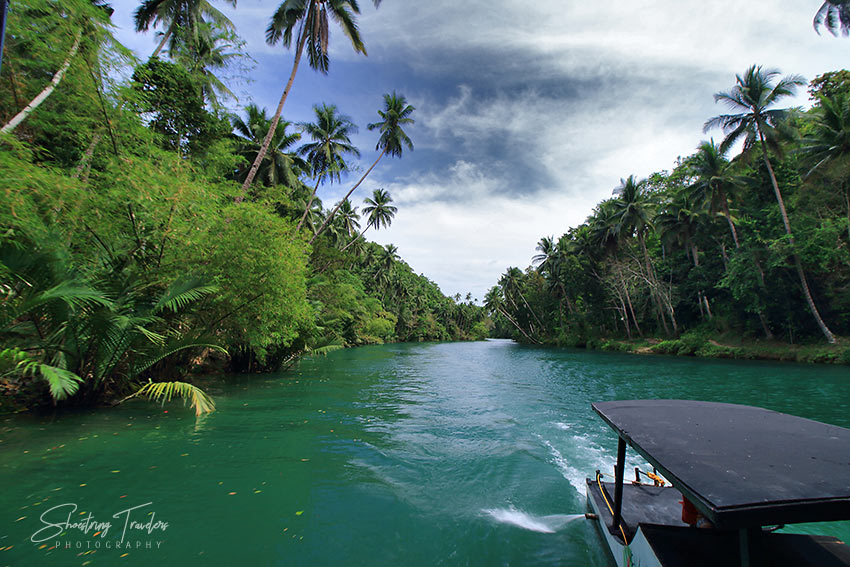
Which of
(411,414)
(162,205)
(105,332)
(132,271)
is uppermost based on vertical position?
(162,205)

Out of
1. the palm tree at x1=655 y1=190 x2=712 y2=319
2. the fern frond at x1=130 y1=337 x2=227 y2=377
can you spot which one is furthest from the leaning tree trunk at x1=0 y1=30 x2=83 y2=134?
the palm tree at x1=655 y1=190 x2=712 y2=319

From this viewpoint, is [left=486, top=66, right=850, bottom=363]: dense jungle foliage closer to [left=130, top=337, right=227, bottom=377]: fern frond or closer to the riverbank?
the riverbank

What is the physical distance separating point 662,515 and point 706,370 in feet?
65.0

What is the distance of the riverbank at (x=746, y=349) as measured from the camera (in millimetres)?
19375

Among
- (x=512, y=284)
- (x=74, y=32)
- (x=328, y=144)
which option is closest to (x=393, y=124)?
(x=328, y=144)

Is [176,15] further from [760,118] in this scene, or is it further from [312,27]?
[760,118]

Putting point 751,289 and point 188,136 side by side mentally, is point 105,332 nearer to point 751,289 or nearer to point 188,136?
point 188,136

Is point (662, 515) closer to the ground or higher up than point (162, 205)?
closer to the ground

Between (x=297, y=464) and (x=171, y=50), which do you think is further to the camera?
(x=171, y=50)

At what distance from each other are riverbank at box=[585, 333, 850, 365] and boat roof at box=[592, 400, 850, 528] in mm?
25651

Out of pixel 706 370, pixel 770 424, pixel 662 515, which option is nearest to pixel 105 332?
pixel 662 515

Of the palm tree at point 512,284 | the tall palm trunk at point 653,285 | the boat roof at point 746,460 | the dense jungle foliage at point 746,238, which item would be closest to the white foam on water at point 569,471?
the boat roof at point 746,460

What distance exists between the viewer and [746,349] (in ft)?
77.3

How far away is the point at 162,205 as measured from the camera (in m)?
7.55
